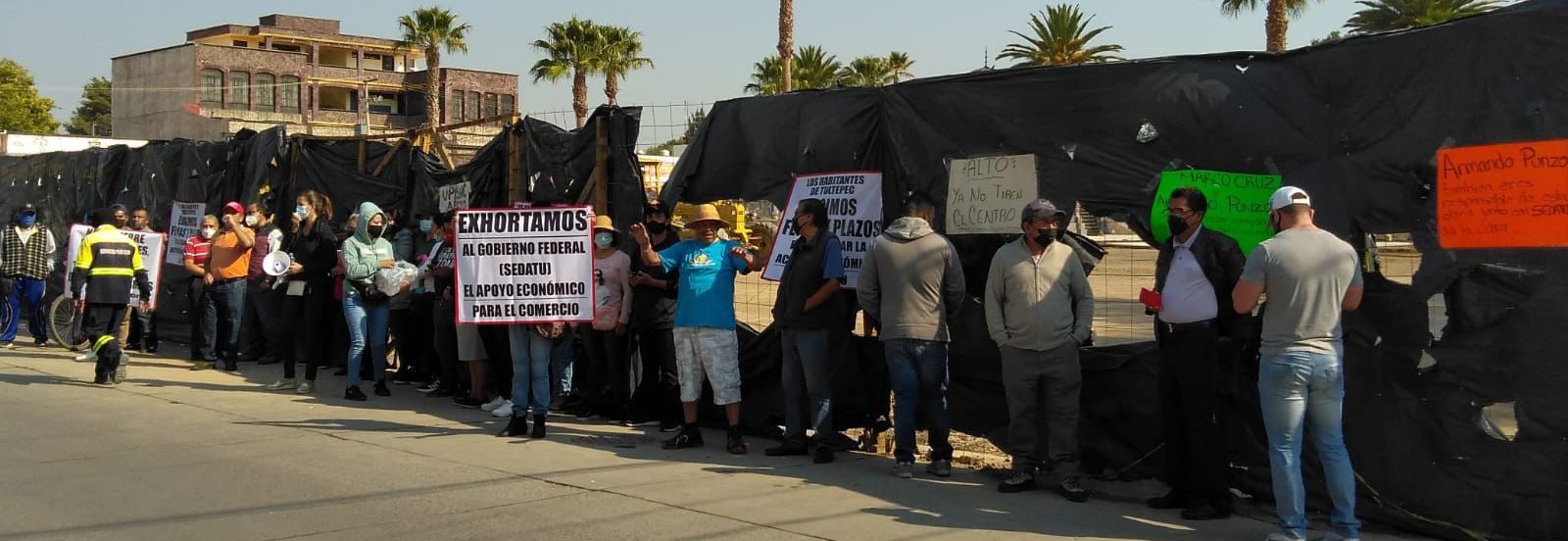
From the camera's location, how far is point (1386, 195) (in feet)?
22.1

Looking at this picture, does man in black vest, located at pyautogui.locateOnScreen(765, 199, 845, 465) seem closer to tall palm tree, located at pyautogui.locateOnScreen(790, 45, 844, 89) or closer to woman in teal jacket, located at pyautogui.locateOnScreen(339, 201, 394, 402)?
woman in teal jacket, located at pyautogui.locateOnScreen(339, 201, 394, 402)

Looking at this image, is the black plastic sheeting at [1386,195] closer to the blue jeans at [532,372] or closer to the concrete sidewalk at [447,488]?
the concrete sidewalk at [447,488]

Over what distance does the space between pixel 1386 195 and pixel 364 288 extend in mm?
8787

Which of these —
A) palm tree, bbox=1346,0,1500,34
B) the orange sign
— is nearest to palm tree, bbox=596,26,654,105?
palm tree, bbox=1346,0,1500,34

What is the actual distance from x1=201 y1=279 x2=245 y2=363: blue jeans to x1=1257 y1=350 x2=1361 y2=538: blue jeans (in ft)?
38.1

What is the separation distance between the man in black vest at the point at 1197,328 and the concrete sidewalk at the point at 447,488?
0.84ft

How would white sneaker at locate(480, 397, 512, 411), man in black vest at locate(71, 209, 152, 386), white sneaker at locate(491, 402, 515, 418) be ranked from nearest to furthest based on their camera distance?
white sneaker at locate(491, 402, 515, 418) → white sneaker at locate(480, 397, 512, 411) → man in black vest at locate(71, 209, 152, 386)

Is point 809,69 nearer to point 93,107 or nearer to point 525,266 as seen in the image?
point 525,266

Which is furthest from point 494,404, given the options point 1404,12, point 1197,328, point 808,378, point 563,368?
point 1404,12

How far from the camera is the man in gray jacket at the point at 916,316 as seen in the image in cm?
811

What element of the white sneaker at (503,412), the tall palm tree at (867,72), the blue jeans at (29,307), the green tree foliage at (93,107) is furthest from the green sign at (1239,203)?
the green tree foliage at (93,107)

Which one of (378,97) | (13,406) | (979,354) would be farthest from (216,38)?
(979,354)

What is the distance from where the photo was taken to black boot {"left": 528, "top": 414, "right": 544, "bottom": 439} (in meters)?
9.80

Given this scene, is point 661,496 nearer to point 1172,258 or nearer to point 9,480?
point 1172,258
